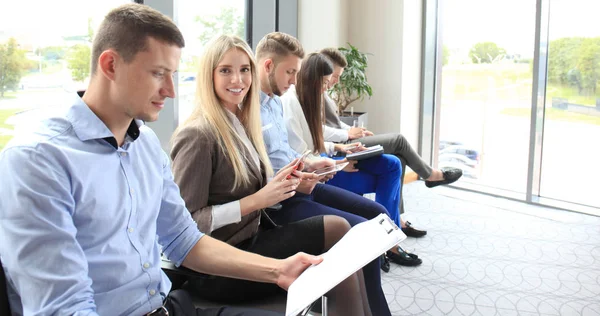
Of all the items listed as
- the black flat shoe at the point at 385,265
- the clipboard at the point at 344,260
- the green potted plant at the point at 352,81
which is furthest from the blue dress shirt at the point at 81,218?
the green potted plant at the point at 352,81

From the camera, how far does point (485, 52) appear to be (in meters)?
4.86

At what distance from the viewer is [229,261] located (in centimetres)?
146

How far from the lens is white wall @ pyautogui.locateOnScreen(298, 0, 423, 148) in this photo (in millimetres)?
4844

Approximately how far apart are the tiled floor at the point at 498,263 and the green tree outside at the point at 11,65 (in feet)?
7.42

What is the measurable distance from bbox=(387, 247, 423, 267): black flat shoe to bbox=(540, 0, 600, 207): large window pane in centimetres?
199

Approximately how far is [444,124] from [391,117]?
595 millimetres

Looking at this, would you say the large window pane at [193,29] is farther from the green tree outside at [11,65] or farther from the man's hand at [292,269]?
the man's hand at [292,269]

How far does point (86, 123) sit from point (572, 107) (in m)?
4.23

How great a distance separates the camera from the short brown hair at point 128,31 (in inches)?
45.6

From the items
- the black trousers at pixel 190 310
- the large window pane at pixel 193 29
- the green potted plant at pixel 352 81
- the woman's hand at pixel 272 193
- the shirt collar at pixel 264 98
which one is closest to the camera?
the black trousers at pixel 190 310

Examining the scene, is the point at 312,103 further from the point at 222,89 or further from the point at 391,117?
the point at 391,117

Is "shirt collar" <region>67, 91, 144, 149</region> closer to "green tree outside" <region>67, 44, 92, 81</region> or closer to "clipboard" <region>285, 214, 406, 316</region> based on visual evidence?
"clipboard" <region>285, 214, 406, 316</region>

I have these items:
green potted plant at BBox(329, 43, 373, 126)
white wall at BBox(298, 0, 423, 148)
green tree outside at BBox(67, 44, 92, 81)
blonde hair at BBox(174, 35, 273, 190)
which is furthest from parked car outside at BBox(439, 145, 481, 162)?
green tree outside at BBox(67, 44, 92, 81)

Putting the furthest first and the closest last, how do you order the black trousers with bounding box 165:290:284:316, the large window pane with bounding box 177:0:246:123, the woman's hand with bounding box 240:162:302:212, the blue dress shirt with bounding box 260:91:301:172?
1. the large window pane with bounding box 177:0:246:123
2. the blue dress shirt with bounding box 260:91:301:172
3. the woman's hand with bounding box 240:162:302:212
4. the black trousers with bounding box 165:290:284:316
